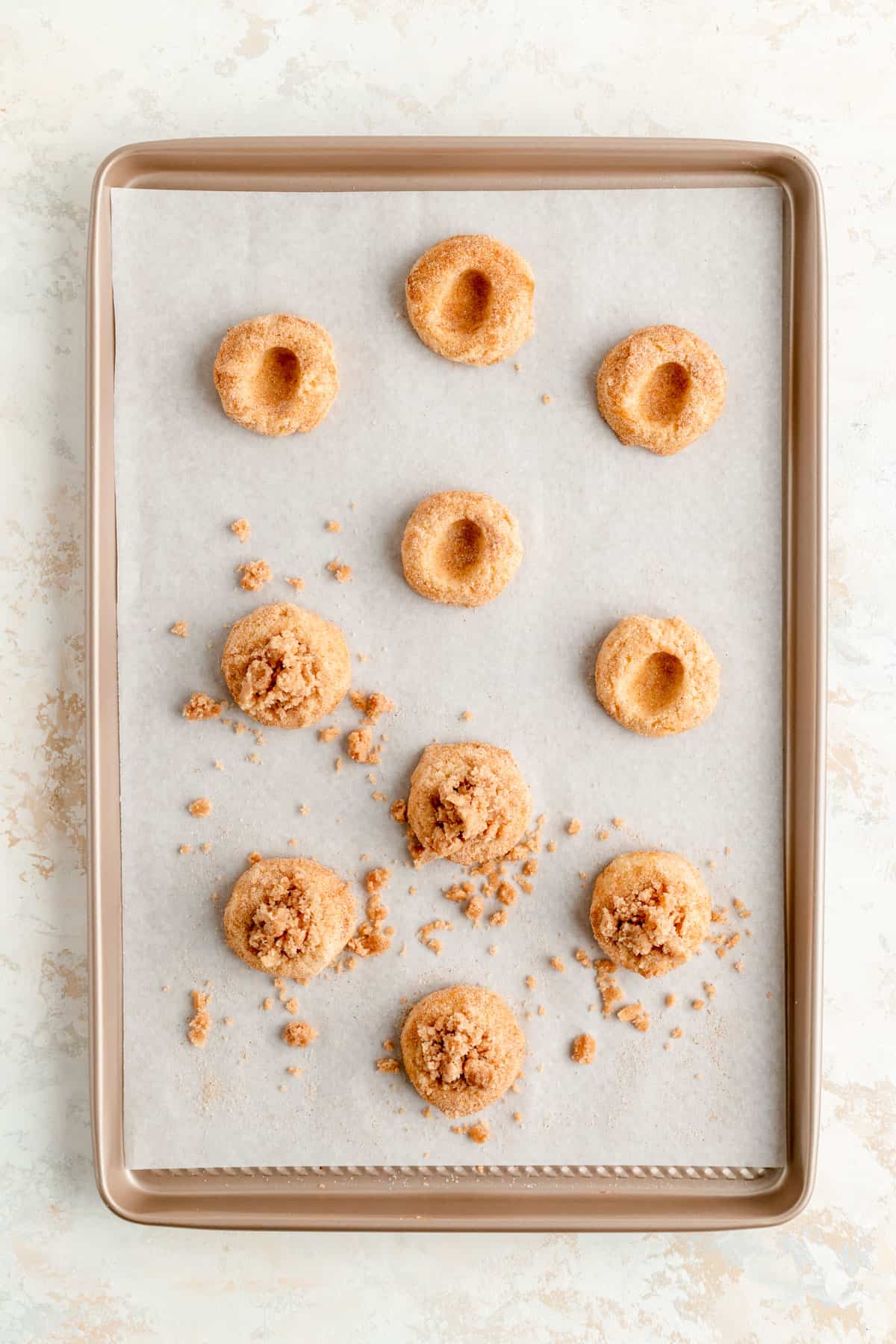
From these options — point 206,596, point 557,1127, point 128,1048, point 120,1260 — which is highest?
point 206,596

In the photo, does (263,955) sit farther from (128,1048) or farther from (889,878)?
(889,878)

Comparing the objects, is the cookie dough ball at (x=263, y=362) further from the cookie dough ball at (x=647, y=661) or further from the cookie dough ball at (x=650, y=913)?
the cookie dough ball at (x=650, y=913)

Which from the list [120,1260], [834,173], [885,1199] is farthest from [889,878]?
[120,1260]

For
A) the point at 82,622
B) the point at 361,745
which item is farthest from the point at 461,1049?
the point at 82,622

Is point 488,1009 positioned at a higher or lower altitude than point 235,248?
lower

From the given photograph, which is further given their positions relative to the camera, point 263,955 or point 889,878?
point 889,878

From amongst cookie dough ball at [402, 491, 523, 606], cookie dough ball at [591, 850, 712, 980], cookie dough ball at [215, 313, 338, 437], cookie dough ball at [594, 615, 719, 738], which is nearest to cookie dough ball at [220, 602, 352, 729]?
cookie dough ball at [402, 491, 523, 606]

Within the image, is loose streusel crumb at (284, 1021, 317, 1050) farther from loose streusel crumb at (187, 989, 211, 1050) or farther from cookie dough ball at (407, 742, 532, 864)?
cookie dough ball at (407, 742, 532, 864)
